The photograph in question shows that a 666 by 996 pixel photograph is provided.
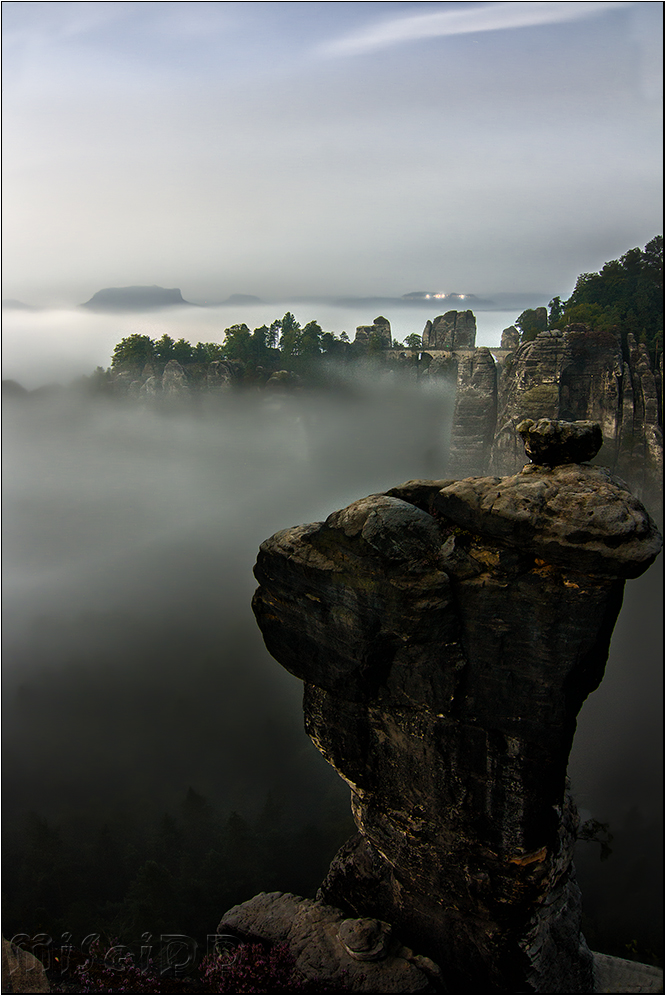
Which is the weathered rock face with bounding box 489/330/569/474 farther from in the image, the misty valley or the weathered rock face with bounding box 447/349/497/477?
the weathered rock face with bounding box 447/349/497/477

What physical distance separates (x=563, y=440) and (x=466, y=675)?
3.97 metres

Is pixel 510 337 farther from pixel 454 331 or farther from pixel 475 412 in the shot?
pixel 475 412

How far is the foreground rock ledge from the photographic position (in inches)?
283

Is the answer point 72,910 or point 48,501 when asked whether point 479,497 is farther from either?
point 48,501

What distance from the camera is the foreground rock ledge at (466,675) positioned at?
719 centimetres

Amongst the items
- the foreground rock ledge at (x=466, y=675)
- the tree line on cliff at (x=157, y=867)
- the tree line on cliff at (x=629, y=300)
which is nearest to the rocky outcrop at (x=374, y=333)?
the tree line on cliff at (x=629, y=300)

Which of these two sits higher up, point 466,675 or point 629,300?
point 629,300

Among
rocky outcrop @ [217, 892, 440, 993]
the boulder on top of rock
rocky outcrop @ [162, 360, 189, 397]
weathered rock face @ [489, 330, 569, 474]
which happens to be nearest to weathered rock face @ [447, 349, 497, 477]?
weathered rock face @ [489, 330, 569, 474]

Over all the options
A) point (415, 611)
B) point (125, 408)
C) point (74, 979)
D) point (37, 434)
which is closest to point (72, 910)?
point (74, 979)

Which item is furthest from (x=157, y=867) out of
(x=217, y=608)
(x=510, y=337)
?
(x=510, y=337)

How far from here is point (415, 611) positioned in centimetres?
808

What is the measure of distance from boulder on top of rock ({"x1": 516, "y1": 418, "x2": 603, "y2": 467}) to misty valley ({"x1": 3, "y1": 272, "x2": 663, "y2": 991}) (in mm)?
17456

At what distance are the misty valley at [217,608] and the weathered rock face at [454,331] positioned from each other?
16 cm

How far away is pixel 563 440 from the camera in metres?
7.27
